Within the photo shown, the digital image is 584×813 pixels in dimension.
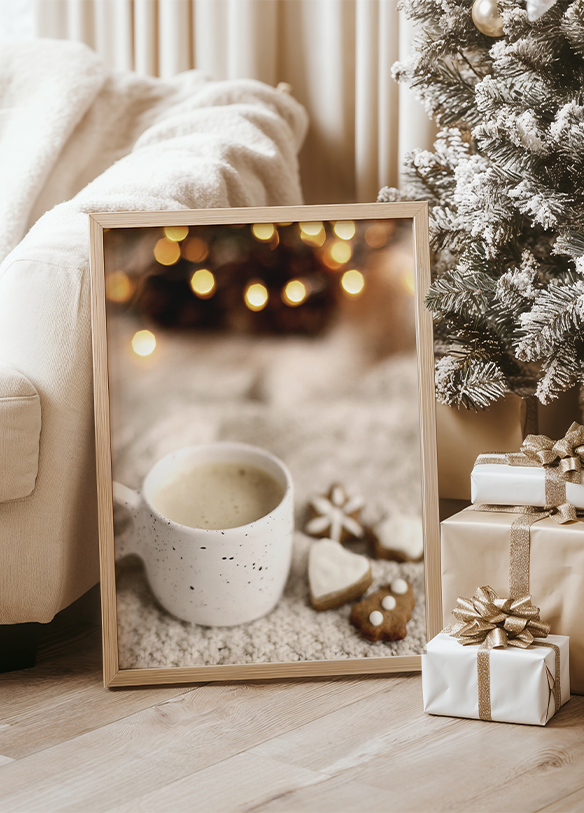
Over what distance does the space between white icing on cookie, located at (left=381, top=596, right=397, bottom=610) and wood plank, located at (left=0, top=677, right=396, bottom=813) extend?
0.08 meters

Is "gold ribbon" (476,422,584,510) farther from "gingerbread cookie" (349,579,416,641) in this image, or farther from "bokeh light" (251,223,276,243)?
"bokeh light" (251,223,276,243)

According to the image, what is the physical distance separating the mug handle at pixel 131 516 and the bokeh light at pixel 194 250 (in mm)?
279

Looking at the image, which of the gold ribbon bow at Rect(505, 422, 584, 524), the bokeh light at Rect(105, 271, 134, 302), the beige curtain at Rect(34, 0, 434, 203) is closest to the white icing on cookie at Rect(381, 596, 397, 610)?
the gold ribbon bow at Rect(505, 422, 584, 524)

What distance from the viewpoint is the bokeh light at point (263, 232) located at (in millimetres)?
925

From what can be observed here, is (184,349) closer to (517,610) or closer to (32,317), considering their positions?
(32,317)

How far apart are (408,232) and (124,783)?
654mm

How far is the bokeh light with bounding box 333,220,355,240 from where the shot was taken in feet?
3.03

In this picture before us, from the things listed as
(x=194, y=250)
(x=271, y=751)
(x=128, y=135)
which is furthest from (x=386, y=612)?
(x=128, y=135)

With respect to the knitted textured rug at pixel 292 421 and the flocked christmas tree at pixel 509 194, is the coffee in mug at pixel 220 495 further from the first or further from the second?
the flocked christmas tree at pixel 509 194

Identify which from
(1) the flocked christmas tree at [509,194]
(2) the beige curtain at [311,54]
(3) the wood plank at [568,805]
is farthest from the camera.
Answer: (2) the beige curtain at [311,54]

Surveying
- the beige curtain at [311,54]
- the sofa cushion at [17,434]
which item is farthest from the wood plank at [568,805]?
the beige curtain at [311,54]

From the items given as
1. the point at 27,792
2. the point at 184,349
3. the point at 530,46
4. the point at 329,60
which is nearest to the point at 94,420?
the point at 184,349

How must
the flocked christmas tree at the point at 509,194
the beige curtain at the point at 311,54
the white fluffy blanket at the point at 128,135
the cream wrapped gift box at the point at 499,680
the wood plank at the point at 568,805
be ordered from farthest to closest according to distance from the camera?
the beige curtain at the point at 311,54
the white fluffy blanket at the point at 128,135
the flocked christmas tree at the point at 509,194
the cream wrapped gift box at the point at 499,680
the wood plank at the point at 568,805

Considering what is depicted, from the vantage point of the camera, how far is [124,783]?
0.70m
